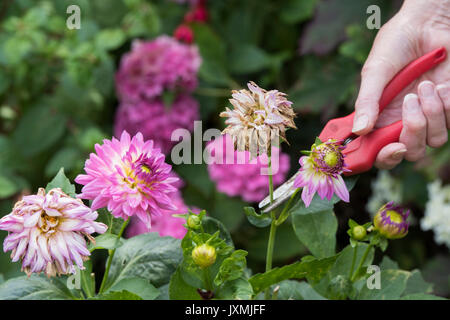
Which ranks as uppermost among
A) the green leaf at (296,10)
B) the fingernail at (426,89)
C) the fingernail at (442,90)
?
the green leaf at (296,10)

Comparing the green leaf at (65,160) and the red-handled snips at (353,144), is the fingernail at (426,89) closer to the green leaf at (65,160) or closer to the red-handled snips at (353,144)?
the red-handled snips at (353,144)

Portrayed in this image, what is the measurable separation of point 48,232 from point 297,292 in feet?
0.94

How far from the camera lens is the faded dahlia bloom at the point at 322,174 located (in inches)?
21.8

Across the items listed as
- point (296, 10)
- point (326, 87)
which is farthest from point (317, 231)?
point (296, 10)

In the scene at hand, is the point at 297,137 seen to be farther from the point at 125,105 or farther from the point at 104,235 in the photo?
the point at 104,235

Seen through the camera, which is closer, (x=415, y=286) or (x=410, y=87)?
(x=415, y=286)

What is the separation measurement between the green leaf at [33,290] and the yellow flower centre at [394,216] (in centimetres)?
35

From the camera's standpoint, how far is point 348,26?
158 cm

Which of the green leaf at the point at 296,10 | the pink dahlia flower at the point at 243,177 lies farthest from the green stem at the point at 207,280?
the green leaf at the point at 296,10

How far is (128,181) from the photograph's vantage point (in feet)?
1.79

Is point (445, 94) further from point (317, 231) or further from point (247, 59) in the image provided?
point (247, 59)

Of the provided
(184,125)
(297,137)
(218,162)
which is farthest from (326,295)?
(297,137)
